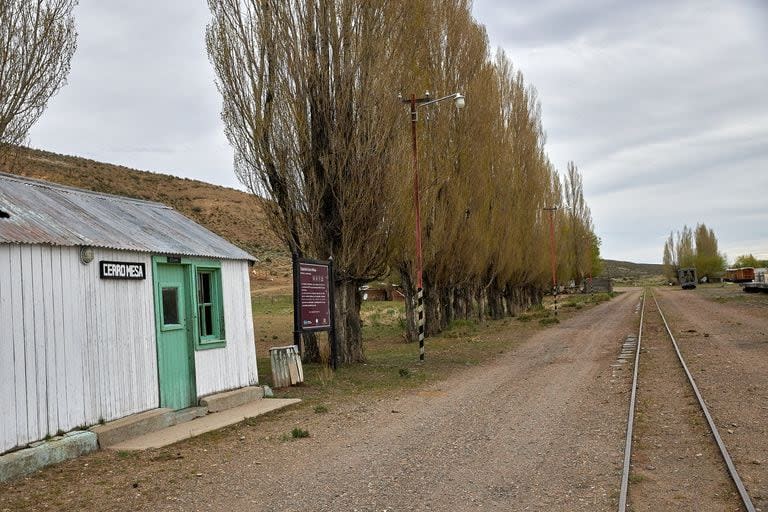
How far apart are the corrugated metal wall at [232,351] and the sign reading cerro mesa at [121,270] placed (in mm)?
1700

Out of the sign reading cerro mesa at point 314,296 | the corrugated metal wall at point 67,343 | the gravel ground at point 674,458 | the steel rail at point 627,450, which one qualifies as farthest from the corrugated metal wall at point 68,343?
the gravel ground at point 674,458

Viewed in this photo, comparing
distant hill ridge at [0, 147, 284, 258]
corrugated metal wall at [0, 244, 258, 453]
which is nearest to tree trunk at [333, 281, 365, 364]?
corrugated metal wall at [0, 244, 258, 453]

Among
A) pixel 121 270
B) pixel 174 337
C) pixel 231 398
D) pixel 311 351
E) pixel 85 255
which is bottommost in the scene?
pixel 231 398

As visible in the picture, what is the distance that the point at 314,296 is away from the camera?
1427cm

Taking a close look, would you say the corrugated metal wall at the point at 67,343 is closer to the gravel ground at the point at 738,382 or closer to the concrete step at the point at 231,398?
the concrete step at the point at 231,398

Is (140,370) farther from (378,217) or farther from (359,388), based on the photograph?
(378,217)

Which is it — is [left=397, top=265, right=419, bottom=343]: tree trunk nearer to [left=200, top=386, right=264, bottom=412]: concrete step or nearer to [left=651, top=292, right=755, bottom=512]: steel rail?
[left=651, top=292, right=755, bottom=512]: steel rail

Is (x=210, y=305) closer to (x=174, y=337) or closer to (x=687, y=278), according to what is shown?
(x=174, y=337)

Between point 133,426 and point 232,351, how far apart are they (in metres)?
2.91

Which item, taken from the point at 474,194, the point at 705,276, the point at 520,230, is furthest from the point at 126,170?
the point at 705,276

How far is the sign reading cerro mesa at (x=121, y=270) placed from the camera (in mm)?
8781

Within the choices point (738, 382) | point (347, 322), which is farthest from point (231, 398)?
point (738, 382)

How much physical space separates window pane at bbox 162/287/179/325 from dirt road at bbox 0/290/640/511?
76.9 inches

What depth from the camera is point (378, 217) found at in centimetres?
1600
